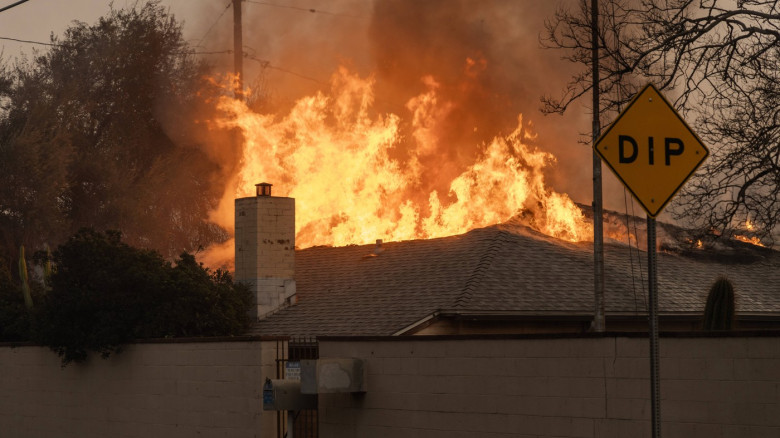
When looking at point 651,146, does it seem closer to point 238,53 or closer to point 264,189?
point 264,189

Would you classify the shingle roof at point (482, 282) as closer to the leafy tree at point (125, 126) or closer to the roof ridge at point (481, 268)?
the roof ridge at point (481, 268)

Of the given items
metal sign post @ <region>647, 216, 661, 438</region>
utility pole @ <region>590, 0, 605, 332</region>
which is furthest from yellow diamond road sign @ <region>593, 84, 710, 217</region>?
utility pole @ <region>590, 0, 605, 332</region>

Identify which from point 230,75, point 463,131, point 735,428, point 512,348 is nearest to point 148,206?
point 230,75

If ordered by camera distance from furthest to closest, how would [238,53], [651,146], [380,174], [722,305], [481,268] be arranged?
[238,53], [380,174], [481,268], [722,305], [651,146]

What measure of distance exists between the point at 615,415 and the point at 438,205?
61.2 ft

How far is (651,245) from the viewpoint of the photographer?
338 inches

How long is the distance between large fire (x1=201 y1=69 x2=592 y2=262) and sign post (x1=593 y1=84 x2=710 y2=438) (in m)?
19.7

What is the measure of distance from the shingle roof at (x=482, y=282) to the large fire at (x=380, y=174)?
6.03 ft

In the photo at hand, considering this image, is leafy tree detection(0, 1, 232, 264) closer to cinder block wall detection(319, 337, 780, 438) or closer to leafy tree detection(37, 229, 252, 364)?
leafy tree detection(37, 229, 252, 364)

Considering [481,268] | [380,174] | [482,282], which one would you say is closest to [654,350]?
[482,282]

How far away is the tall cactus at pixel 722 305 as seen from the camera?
1390 centimetres

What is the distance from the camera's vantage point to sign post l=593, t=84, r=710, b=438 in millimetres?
8844

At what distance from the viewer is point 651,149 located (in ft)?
29.3

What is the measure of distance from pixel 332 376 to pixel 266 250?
11.0 metres
